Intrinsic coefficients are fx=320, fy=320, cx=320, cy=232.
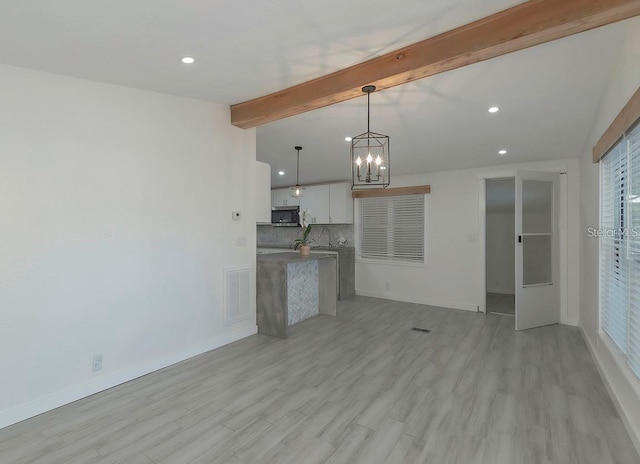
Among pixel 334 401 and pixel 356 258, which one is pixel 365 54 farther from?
pixel 356 258

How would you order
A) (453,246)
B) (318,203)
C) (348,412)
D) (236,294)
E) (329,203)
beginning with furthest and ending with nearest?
(318,203) → (329,203) → (453,246) → (236,294) → (348,412)

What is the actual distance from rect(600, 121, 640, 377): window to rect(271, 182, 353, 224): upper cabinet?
4118mm

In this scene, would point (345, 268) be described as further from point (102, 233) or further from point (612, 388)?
point (102, 233)

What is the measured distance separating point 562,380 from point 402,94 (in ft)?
9.65

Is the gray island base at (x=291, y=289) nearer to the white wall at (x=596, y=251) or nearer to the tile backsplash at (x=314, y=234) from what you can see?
the tile backsplash at (x=314, y=234)

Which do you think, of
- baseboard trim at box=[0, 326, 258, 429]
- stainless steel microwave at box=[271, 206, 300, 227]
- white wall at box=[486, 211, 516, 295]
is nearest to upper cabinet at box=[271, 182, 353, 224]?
stainless steel microwave at box=[271, 206, 300, 227]

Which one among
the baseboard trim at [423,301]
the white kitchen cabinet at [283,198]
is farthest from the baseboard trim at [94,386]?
the white kitchen cabinet at [283,198]

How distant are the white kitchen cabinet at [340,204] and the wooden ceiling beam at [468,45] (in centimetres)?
356

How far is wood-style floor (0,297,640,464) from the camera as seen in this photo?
6.31ft

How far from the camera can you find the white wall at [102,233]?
89.7 inches

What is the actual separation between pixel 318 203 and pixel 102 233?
4.48m

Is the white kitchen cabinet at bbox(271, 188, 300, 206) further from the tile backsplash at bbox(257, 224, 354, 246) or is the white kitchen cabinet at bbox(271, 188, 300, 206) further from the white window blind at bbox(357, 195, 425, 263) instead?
the white window blind at bbox(357, 195, 425, 263)

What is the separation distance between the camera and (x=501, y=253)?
676 cm

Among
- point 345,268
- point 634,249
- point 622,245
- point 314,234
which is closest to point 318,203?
point 314,234
